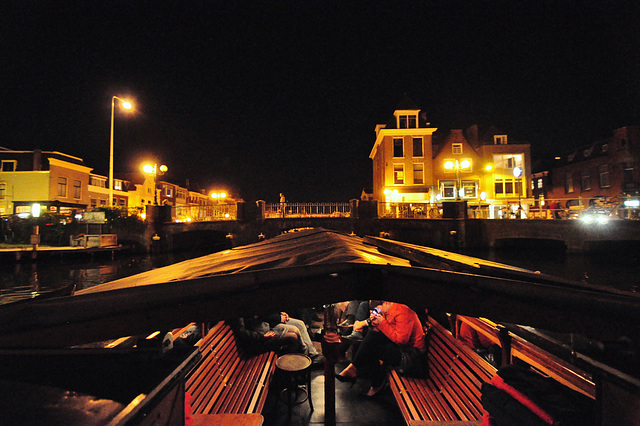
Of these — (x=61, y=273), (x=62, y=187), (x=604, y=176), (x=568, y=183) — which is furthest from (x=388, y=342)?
(x=568, y=183)

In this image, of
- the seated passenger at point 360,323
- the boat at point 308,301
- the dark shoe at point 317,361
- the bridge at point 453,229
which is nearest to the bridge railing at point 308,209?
the bridge at point 453,229

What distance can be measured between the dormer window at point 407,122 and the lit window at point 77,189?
3731 cm

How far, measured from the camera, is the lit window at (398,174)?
2831cm

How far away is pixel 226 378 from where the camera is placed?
3.43m

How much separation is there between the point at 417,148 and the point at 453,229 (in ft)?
37.9

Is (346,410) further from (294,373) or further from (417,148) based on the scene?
(417,148)

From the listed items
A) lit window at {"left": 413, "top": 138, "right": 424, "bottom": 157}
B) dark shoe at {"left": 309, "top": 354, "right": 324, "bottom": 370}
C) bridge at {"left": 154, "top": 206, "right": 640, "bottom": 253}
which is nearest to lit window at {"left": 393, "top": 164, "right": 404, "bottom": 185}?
lit window at {"left": 413, "top": 138, "right": 424, "bottom": 157}

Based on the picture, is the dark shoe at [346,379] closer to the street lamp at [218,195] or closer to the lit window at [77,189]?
the street lamp at [218,195]

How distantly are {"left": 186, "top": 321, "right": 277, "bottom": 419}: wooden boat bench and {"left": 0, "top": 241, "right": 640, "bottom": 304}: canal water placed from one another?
1311cm

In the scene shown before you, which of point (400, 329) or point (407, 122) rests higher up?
point (407, 122)

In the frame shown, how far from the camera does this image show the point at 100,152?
4247 cm

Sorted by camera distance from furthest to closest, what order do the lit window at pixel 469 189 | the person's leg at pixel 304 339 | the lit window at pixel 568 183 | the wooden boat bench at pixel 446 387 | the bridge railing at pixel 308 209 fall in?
the lit window at pixel 568 183 → the lit window at pixel 469 189 → the bridge railing at pixel 308 209 → the person's leg at pixel 304 339 → the wooden boat bench at pixel 446 387

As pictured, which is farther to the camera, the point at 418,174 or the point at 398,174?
the point at 398,174

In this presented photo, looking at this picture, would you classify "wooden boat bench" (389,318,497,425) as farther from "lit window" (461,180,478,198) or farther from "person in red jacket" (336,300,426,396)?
"lit window" (461,180,478,198)
